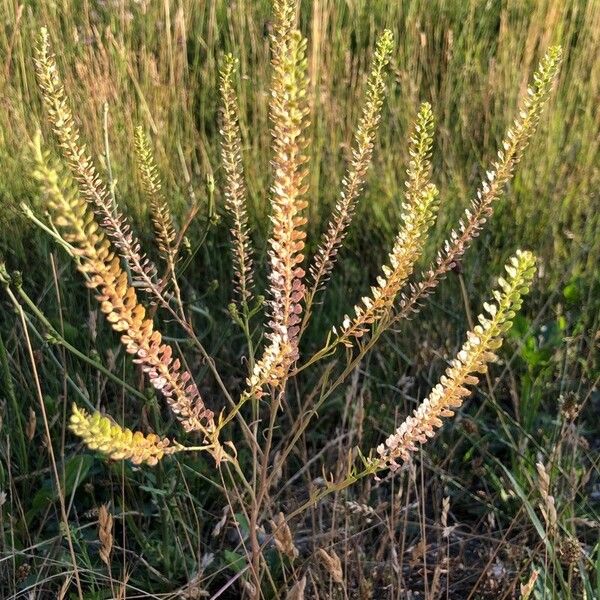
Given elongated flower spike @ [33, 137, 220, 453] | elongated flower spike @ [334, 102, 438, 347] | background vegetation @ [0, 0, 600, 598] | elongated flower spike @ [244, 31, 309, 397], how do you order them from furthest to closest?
background vegetation @ [0, 0, 600, 598] → elongated flower spike @ [334, 102, 438, 347] → elongated flower spike @ [244, 31, 309, 397] → elongated flower spike @ [33, 137, 220, 453]

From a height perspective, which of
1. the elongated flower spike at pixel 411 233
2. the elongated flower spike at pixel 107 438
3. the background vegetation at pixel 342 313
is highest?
the elongated flower spike at pixel 411 233

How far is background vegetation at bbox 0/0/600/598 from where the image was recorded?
1613 mm

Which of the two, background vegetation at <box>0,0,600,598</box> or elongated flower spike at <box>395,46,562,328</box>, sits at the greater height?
elongated flower spike at <box>395,46,562,328</box>

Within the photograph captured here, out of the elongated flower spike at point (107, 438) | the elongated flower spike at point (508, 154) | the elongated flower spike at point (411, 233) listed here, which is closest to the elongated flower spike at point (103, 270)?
the elongated flower spike at point (107, 438)

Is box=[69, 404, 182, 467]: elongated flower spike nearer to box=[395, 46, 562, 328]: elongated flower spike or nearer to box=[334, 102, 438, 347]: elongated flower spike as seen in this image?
box=[334, 102, 438, 347]: elongated flower spike

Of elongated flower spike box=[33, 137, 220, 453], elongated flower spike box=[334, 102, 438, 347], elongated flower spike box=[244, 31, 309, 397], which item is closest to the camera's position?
elongated flower spike box=[33, 137, 220, 453]

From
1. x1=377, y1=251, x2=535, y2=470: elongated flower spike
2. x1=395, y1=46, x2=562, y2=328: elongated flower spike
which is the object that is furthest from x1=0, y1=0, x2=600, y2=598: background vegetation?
x1=395, y1=46, x2=562, y2=328: elongated flower spike

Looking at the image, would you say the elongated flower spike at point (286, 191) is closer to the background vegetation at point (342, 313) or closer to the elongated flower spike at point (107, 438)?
the elongated flower spike at point (107, 438)

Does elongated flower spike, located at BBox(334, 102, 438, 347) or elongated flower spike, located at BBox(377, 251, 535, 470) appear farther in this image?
elongated flower spike, located at BBox(334, 102, 438, 347)

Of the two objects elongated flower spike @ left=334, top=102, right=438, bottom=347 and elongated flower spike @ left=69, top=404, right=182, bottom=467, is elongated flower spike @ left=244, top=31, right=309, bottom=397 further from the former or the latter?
elongated flower spike @ left=69, top=404, right=182, bottom=467

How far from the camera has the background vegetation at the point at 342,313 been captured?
1613 mm

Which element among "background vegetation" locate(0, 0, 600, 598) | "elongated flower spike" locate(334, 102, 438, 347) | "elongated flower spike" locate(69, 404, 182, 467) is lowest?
"background vegetation" locate(0, 0, 600, 598)

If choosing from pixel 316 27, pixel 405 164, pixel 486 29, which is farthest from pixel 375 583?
pixel 486 29

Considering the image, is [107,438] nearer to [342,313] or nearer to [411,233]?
[411,233]
